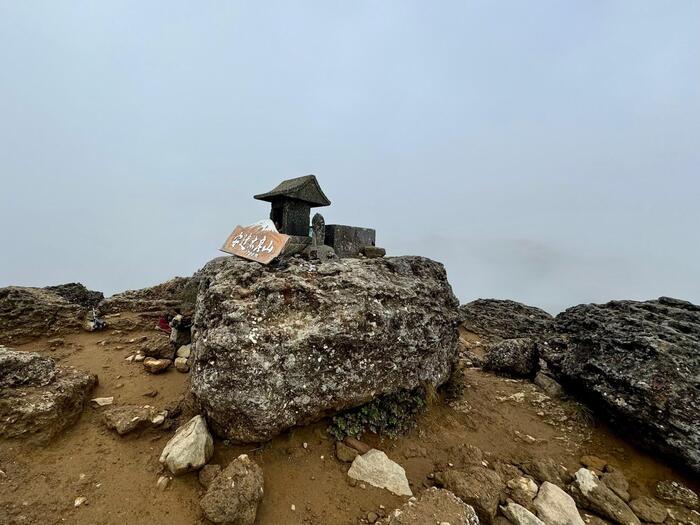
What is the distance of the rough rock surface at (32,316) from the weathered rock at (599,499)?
32.6 feet

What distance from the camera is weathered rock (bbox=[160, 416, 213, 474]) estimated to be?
3.41m

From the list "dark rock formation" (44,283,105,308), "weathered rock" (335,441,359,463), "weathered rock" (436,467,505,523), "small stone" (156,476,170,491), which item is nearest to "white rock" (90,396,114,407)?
"small stone" (156,476,170,491)

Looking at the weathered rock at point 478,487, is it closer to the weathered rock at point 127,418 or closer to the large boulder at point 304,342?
the large boulder at point 304,342

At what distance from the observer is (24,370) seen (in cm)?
439

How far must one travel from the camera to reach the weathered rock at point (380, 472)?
3662 mm

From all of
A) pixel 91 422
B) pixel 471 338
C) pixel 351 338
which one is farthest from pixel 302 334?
pixel 471 338

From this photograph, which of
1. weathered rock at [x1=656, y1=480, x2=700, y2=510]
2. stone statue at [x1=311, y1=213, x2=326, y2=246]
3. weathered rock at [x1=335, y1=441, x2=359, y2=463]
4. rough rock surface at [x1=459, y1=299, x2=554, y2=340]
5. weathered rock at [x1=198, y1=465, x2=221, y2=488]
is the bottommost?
weathered rock at [x1=198, y1=465, x2=221, y2=488]

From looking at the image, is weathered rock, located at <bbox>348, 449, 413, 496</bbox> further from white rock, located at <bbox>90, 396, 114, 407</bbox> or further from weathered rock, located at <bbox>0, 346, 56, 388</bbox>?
weathered rock, located at <bbox>0, 346, 56, 388</bbox>

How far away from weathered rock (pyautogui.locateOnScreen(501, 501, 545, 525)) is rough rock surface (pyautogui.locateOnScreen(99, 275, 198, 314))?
7.43 metres

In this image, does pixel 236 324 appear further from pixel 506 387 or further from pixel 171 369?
pixel 506 387

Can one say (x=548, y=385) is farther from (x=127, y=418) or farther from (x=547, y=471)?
(x=127, y=418)

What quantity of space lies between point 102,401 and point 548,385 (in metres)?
8.66

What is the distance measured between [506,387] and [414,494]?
437 cm

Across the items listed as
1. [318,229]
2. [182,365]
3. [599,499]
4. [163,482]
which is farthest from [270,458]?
[318,229]
